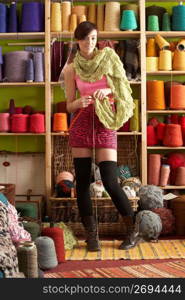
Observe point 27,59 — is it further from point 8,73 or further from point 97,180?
point 97,180

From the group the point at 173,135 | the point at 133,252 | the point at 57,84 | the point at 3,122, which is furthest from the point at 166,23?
the point at 133,252

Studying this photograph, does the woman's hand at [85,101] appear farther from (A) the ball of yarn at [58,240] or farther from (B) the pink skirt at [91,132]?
(A) the ball of yarn at [58,240]

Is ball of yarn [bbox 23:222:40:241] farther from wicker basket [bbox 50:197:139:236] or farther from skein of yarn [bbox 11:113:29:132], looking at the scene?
skein of yarn [bbox 11:113:29:132]

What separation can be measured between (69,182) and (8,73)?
1.14m

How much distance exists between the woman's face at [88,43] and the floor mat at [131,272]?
4.41ft

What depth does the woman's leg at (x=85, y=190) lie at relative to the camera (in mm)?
3516

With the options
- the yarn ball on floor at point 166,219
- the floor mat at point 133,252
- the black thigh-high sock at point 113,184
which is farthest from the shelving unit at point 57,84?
the black thigh-high sock at point 113,184

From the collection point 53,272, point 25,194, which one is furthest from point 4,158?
point 53,272

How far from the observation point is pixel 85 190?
357 centimetres

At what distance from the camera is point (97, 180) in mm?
4398

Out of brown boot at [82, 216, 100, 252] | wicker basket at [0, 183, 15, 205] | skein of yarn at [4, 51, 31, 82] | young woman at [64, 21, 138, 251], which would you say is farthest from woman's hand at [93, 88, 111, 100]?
skein of yarn at [4, 51, 31, 82]

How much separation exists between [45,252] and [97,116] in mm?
942

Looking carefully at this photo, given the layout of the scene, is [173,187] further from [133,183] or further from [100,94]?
[100,94]

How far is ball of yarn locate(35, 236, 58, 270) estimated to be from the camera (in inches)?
118
